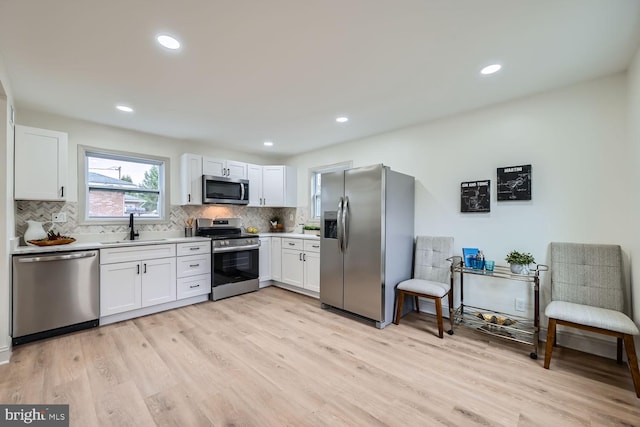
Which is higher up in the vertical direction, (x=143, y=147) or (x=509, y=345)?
(x=143, y=147)

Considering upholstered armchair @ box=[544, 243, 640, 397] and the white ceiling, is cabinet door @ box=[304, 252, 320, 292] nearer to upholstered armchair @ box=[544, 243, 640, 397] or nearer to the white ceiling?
the white ceiling

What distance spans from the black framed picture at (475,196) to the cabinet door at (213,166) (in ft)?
11.9

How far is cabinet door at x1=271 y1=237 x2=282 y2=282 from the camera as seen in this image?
4.67 meters

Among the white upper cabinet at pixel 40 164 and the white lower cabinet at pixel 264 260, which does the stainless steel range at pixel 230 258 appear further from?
the white upper cabinet at pixel 40 164

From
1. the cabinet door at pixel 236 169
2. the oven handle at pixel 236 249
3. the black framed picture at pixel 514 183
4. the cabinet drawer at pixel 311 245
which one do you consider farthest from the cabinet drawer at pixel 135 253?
the black framed picture at pixel 514 183

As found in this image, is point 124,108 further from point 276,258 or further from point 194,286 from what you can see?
point 276,258

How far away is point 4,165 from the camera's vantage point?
234 centimetres

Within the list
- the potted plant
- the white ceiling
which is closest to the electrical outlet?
the white ceiling

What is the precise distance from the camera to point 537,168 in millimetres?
2754

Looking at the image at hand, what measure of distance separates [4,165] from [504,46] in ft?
13.8

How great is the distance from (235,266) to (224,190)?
1262mm

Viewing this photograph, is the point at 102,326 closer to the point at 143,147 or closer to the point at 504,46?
the point at 143,147

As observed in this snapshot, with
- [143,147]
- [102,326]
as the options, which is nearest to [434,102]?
[143,147]

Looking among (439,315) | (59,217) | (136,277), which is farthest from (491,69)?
(59,217)
